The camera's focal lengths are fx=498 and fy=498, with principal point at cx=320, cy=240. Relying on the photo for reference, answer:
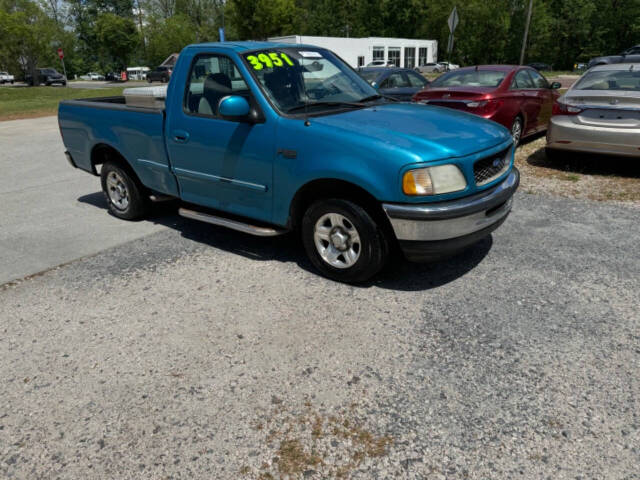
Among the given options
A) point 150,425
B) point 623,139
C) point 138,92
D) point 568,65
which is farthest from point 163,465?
point 568,65

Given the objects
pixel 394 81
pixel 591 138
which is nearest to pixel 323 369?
pixel 591 138

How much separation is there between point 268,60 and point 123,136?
6.42ft

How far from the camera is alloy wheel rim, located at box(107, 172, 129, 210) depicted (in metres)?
5.80

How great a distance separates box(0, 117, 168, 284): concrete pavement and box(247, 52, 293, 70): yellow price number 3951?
2349mm

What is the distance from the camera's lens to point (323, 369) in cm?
307

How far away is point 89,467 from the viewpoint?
241 centimetres

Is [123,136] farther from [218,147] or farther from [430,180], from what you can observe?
[430,180]

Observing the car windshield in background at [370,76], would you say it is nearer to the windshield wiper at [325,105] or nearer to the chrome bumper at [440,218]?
the windshield wiper at [325,105]

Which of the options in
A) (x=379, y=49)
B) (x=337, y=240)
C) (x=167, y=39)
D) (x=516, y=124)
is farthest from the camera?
(x=167, y=39)

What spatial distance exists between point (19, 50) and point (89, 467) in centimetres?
5062

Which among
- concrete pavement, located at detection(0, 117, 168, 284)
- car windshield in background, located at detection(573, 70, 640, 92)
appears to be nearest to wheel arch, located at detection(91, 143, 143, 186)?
concrete pavement, located at detection(0, 117, 168, 284)

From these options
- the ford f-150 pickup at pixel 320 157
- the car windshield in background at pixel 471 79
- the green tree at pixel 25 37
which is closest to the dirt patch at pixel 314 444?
the ford f-150 pickup at pixel 320 157

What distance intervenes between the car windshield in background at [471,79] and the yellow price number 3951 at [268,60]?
531 cm

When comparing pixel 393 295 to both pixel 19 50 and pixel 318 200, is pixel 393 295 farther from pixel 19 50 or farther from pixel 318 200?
pixel 19 50
